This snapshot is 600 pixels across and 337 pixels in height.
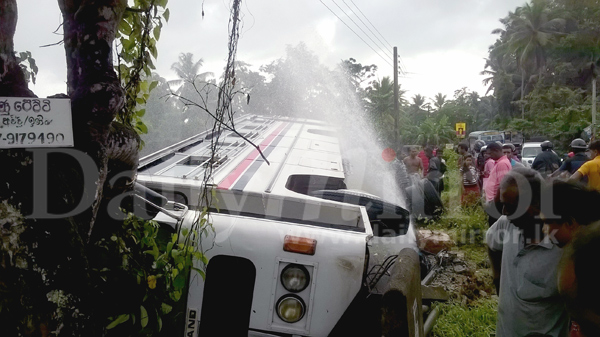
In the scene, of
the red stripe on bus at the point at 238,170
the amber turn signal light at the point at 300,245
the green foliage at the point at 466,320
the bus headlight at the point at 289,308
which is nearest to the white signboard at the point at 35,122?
the amber turn signal light at the point at 300,245

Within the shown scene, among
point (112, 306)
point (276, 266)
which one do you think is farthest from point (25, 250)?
point (276, 266)

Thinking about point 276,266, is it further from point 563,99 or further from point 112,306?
point 563,99

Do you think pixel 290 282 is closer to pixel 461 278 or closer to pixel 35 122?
pixel 35 122

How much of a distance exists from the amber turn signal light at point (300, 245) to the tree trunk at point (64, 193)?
36.7 inches

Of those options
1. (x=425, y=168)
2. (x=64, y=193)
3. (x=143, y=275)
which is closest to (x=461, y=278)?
(x=143, y=275)

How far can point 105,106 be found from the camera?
1.96 m

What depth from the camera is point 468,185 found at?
917 cm

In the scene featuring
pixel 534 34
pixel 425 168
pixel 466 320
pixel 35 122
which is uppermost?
pixel 534 34

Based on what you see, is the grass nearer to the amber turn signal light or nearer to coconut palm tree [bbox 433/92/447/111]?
the amber turn signal light

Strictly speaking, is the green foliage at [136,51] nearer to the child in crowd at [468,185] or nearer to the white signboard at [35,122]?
the white signboard at [35,122]

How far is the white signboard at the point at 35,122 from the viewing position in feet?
5.84

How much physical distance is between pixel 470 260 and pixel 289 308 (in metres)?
4.53

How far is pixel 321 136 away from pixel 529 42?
4897 centimetres

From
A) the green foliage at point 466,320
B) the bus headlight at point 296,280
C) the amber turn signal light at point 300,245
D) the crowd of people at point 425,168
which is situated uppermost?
Answer: the crowd of people at point 425,168
